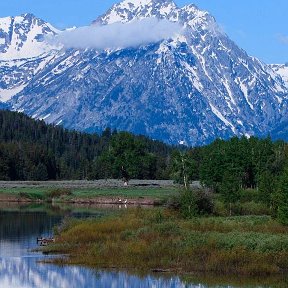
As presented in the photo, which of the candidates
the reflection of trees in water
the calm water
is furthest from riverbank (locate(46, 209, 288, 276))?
the reflection of trees in water

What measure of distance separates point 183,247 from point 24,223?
38.9 metres

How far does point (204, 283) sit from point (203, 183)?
10402 centimetres

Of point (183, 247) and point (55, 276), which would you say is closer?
point (55, 276)

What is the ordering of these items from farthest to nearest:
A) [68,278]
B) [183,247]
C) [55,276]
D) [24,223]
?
[24,223] → [183,247] → [55,276] → [68,278]

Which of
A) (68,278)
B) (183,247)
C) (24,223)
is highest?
(24,223)

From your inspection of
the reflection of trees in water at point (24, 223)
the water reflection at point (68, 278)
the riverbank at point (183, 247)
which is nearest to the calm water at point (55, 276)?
the water reflection at point (68, 278)

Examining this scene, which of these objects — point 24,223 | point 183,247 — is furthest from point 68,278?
point 24,223

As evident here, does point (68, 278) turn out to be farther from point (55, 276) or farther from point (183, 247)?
point (183, 247)

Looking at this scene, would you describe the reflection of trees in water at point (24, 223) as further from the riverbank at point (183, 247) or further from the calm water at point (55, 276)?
the riverbank at point (183, 247)

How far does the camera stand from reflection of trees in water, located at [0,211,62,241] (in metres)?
84.2

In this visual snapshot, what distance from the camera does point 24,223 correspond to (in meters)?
95.4

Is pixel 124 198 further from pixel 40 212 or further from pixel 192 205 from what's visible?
pixel 192 205

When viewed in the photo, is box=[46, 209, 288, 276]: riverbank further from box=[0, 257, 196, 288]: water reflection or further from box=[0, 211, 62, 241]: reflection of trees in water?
box=[0, 211, 62, 241]: reflection of trees in water

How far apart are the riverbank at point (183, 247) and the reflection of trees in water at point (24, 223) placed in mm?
11906
